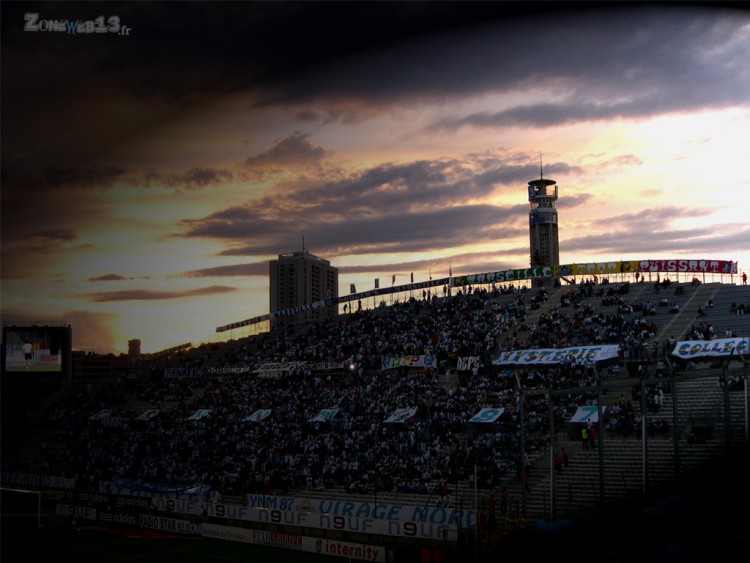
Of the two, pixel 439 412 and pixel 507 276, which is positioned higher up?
pixel 507 276

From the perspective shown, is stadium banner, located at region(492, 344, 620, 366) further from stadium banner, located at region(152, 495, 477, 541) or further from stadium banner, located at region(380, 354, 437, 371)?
stadium banner, located at region(152, 495, 477, 541)

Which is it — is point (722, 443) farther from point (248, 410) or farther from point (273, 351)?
point (273, 351)

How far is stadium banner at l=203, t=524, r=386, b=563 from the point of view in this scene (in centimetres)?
2802

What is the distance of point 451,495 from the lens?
33.0 meters

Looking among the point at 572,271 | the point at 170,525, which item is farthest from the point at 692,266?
the point at 170,525

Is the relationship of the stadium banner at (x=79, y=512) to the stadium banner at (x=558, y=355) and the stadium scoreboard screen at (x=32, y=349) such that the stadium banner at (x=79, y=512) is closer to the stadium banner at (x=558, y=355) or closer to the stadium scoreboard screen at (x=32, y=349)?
the stadium banner at (x=558, y=355)

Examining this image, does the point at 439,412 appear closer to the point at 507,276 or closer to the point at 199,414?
the point at 199,414

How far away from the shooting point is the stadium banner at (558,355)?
1629 inches

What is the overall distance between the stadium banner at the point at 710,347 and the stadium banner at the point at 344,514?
56.4 feet

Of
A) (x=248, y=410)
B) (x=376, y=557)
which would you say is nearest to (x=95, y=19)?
(x=376, y=557)

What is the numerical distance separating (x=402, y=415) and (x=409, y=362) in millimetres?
7575

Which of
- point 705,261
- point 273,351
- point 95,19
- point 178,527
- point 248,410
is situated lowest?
point 178,527

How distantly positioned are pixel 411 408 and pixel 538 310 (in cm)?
1387

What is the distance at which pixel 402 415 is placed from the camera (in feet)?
140
